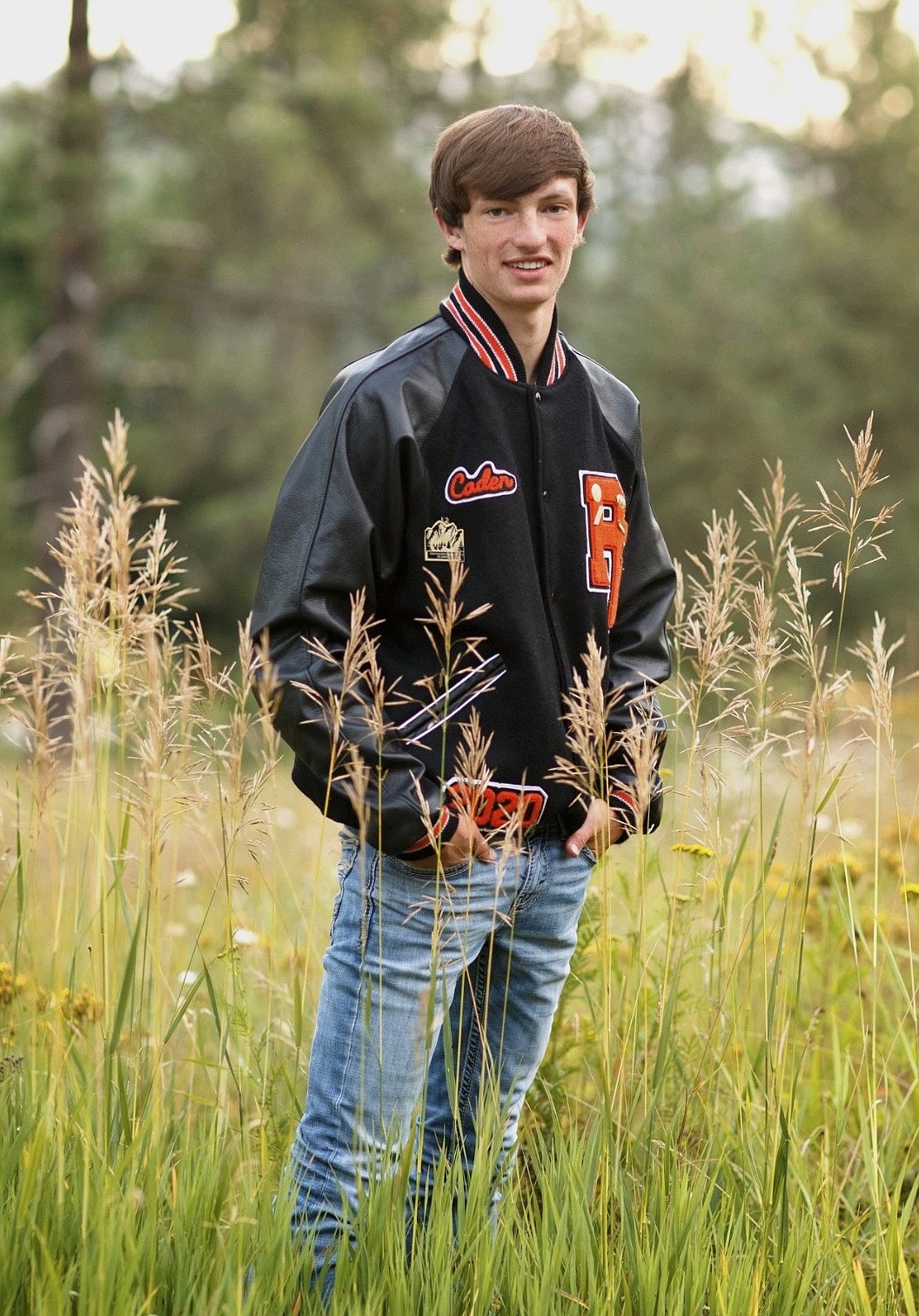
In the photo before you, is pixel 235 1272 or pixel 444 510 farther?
pixel 444 510

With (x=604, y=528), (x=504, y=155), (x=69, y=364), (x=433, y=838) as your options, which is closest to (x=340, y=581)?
(x=433, y=838)

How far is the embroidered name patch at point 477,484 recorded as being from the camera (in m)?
2.13

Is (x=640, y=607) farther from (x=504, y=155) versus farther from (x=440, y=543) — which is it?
(x=504, y=155)

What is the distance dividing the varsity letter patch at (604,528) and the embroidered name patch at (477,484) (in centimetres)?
18

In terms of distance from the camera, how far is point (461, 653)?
2.05m

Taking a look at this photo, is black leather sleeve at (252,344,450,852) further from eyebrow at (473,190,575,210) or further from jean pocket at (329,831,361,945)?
eyebrow at (473,190,575,210)

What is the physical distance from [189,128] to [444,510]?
10.5 metres

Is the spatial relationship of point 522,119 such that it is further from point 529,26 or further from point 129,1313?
point 529,26

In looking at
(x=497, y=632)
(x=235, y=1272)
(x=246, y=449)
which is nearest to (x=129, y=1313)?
(x=235, y=1272)

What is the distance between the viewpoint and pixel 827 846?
4.48 metres

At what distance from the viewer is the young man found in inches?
77.8

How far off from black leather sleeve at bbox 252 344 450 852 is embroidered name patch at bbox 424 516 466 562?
2.0 inches

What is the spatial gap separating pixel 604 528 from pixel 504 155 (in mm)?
622

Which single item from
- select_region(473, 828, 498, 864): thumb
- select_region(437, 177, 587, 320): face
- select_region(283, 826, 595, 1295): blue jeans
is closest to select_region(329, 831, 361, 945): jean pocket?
select_region(283, 826, 595, 1295): blue jeans
